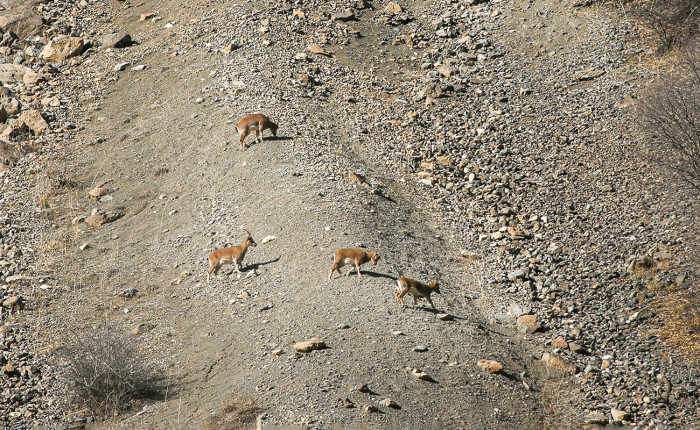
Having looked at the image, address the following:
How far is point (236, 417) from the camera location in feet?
31.0

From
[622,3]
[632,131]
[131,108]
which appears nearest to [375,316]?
[632,131]

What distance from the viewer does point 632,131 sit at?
16766mm

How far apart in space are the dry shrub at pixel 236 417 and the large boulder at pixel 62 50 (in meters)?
16.2

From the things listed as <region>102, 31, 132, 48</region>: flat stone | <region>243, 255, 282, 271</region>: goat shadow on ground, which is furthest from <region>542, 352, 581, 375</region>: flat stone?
<region>102, 31, 132, 48</region>: flat stone

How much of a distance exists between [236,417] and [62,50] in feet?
55.3

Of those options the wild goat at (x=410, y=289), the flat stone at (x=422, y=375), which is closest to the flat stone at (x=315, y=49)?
the wild goat at (x=410, y=289)

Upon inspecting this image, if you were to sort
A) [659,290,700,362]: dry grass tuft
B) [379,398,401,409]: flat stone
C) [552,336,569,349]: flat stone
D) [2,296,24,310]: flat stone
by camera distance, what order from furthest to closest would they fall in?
[2,296,24,310]: flat stone
[552,336,569,349]: flat stone
[659,290,700,362]: dry grass tuft
[379,398,401,409]: flat stone

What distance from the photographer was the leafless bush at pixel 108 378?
1098 centimetres

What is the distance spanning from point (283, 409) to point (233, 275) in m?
4.15

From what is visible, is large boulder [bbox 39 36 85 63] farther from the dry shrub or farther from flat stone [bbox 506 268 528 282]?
the dry shrub

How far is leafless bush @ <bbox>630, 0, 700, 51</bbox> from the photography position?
19297mm

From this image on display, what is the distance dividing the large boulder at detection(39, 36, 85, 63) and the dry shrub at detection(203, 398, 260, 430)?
16213 millimetres

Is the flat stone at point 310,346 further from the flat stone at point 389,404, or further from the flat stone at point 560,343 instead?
the flat stone at point 560,343

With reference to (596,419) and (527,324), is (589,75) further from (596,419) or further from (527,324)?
(596,419)
